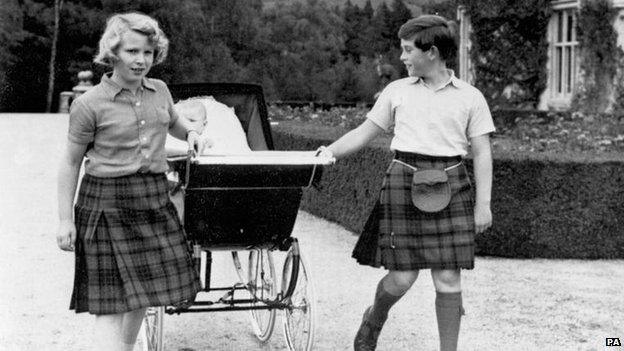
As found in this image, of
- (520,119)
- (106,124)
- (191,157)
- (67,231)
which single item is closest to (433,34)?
(191,157)

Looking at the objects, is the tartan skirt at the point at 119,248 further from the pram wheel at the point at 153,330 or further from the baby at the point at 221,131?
the baby at the point at 221,131

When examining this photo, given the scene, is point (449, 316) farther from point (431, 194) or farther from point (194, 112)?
point (194, 112)

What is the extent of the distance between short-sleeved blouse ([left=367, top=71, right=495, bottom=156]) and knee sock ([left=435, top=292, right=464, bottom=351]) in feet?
1.88

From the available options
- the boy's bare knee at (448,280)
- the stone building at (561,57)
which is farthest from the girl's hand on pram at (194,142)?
the stone building at (561,57)

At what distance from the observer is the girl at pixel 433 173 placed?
4047 millimetres

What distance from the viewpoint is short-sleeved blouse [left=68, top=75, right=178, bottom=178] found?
352cm

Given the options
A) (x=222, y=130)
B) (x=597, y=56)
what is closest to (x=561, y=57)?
(x=597, y=56)

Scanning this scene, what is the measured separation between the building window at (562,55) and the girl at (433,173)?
48.4ft

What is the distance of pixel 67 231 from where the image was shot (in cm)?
349

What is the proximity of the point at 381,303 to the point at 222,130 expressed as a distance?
4.87 feet

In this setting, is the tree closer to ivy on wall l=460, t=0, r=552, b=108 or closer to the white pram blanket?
ivy on wall l=460, t=0, r=552, b=108

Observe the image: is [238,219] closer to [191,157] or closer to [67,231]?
[191,157]

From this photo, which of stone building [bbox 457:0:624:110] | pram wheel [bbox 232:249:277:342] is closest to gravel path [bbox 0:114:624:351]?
pram wheel [bbox 232:249:277:342]

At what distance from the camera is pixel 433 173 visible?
4.03m
